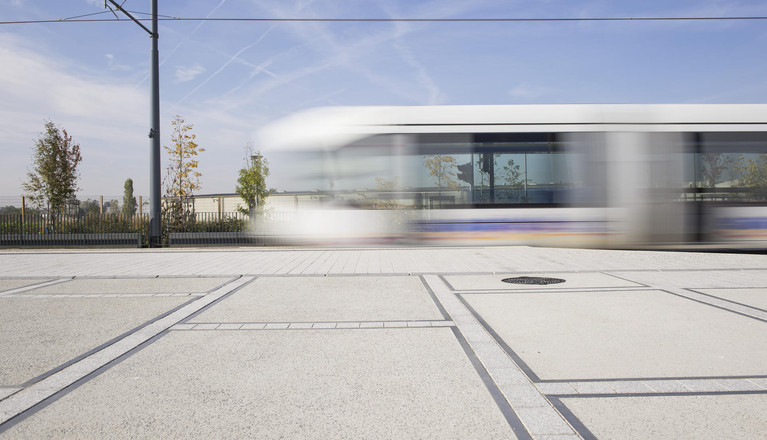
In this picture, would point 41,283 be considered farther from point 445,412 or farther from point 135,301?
point 445,412

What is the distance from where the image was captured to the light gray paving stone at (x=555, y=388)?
323 centimetres

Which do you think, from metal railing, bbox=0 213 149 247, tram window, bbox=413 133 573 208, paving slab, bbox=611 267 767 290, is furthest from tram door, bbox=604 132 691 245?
metal railing, bbox=0 213 149 247

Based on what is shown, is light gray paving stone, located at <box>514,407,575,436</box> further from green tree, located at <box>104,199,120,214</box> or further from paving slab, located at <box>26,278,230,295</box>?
green tree, located at <box>104,199,120,214</box>

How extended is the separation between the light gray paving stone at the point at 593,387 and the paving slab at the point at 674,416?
0.13 meters

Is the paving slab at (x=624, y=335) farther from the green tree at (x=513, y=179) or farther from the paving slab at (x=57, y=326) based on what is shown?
the green tree at (x=513, y=179)

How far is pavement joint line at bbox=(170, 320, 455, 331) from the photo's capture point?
516 centimetres

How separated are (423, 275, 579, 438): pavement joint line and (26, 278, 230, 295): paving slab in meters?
4.60

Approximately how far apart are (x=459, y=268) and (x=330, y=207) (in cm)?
417

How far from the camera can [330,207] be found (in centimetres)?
1235

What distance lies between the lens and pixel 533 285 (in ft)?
25.2

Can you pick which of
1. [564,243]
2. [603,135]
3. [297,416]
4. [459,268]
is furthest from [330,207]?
[297,416]

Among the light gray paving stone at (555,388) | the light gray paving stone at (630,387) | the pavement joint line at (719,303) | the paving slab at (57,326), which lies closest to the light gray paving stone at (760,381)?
the light gray paving stone at (630,387)

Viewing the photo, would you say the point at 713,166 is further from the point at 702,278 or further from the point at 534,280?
the point at 534,280

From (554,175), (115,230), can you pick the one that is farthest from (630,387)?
(115,230)
